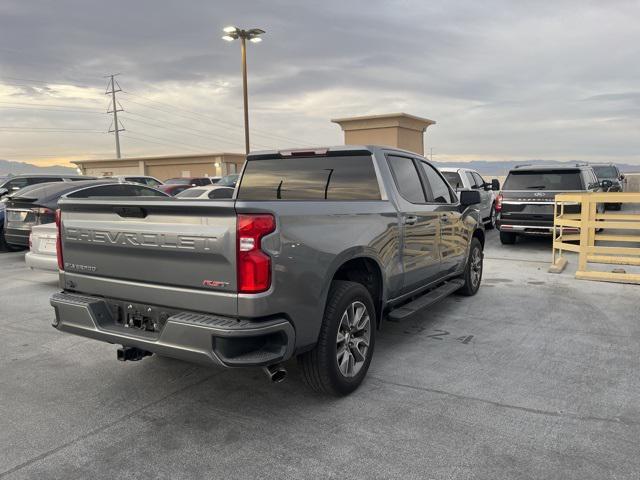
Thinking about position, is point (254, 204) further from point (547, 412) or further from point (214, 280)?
point (547, 412)

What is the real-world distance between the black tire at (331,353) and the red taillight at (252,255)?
29.7 inches

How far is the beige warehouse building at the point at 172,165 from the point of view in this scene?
36219mm

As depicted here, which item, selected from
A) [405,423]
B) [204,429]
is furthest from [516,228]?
[204,429]

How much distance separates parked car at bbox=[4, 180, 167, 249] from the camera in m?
9.42

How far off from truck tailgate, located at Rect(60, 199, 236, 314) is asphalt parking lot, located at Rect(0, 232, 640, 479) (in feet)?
2.93

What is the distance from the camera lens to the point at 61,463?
9.95ft

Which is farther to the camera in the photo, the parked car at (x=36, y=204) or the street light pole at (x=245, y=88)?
the street light pole at (x=245, y=88)

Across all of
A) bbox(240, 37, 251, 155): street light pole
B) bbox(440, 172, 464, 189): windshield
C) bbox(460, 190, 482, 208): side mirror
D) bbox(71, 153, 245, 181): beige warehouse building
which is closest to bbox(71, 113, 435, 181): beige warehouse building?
bbox(71, 153, 245, 181): beige warehouse building

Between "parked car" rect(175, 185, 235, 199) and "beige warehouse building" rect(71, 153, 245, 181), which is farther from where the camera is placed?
"beige warehouse building" rect(71, 153, 245, 181)

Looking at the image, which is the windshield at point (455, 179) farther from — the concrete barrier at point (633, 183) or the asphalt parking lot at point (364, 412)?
the concrete barrier at point (633, 183)

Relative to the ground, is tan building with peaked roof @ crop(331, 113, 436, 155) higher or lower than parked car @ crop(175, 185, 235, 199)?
higher

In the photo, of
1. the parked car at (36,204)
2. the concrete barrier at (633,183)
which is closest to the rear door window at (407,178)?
the parked car at (36,204)

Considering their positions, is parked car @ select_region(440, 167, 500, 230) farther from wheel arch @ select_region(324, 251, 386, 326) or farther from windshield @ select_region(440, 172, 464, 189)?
wheel arch @ select_region(324, 251, 386, 326)

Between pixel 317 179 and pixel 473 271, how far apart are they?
129 inches
